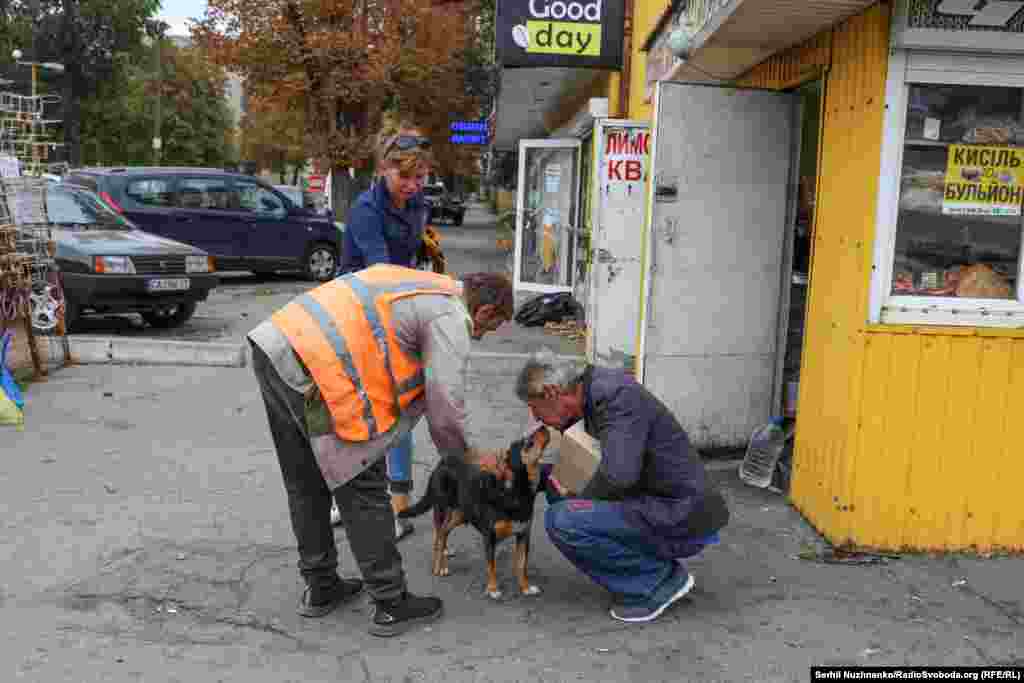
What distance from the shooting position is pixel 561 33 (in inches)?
408

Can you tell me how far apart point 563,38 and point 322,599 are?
7602 millimetres

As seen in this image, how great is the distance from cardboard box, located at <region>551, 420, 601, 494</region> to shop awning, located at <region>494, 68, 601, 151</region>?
24.1 ft

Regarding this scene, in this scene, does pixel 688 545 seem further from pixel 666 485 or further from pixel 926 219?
pixel 926 219

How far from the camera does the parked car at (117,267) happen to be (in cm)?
1080

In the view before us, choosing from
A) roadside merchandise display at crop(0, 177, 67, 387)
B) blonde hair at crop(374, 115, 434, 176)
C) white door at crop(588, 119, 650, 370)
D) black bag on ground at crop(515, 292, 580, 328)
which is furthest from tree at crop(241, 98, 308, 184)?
blonde hair at crop(374, 115, 434, 176)

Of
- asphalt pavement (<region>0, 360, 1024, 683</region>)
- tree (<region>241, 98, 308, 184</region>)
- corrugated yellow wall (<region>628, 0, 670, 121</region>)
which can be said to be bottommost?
asphalt pavement (<region>0, 360, 1024, 683</region>)

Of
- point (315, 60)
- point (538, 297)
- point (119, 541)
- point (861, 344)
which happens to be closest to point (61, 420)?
point (119, 541)

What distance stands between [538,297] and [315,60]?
13.9 metres

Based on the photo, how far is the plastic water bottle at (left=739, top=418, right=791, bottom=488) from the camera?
593cm

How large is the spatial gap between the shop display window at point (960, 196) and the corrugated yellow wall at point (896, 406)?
18 cm

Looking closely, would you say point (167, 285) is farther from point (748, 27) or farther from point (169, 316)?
point (748, 27)

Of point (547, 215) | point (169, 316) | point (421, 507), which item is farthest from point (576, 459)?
point (547, 215)

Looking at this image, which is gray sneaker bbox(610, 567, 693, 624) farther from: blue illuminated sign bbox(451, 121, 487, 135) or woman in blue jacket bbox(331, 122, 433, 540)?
blue illuminated sign bbox(451, 121, 487, 135)

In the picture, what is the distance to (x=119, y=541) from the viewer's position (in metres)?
4.95
